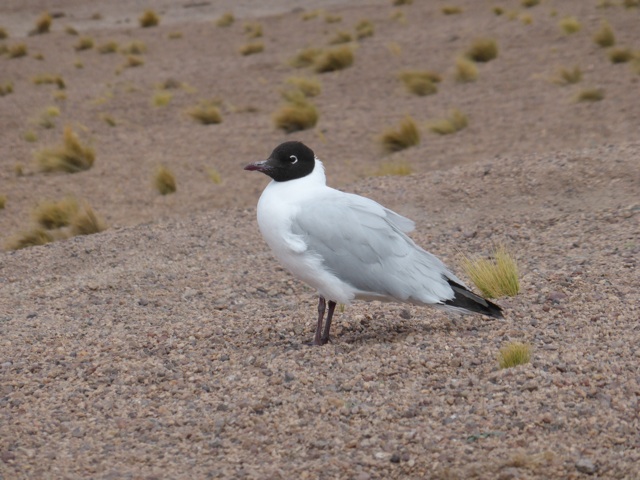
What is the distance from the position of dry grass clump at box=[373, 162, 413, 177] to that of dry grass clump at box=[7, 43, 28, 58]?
45.4 ft

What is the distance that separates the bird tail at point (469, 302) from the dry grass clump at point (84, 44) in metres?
20.2

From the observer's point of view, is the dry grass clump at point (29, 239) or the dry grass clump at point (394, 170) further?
the dry grass clump at point (394, 170)

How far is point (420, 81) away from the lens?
15.8 meters

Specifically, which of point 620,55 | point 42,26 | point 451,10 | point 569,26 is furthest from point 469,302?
point 42,26

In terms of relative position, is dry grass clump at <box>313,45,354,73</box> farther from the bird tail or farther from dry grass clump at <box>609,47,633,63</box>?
the bird tail

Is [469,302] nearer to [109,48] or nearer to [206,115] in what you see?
[206,115]

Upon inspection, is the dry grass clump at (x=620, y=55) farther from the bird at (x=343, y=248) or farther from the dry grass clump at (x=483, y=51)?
the bird at (x=343, y=248)

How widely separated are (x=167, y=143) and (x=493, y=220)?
675 cm

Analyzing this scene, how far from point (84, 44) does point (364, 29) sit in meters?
6.60

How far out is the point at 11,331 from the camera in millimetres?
6238

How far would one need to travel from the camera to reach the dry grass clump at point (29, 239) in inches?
381

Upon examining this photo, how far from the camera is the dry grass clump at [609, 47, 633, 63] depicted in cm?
1530

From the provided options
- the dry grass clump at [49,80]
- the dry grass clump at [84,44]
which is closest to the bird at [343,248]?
the dry grass clump at [49,80]

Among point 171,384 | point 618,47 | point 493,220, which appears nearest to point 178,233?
point 493,220
